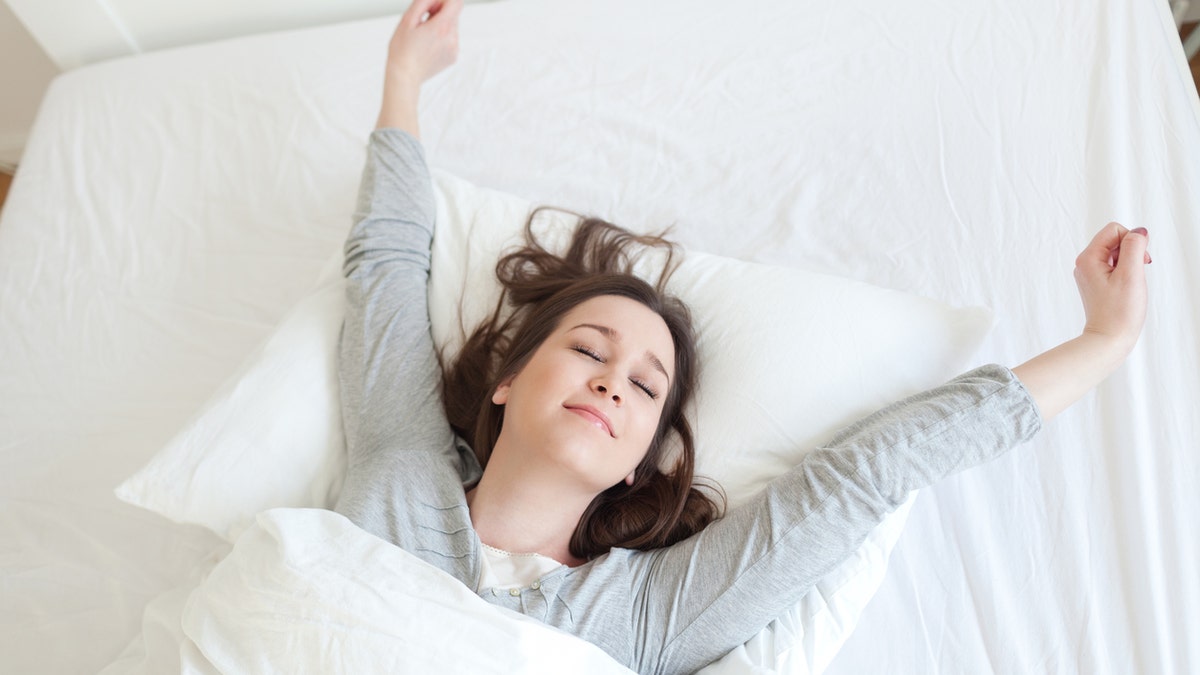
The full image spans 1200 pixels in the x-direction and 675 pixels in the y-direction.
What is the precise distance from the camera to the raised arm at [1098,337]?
0.98 m

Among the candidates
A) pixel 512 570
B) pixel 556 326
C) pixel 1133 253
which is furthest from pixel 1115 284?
pixel 512 570

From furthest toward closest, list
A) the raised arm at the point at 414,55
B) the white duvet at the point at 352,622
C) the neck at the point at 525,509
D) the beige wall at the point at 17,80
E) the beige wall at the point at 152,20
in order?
the beige wall at the point at 17,80 → the beige wall at the point at 152,20 → the raised arm at the point at 414,55 → the neck at the point at 525,509 → the white duvet at the point at 352,622

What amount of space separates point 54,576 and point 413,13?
3.09 ft

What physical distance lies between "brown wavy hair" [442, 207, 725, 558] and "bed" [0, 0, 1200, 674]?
0.50ft

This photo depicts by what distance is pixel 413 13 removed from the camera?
1.34m

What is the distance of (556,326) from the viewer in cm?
111

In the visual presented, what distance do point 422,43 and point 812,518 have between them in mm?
910

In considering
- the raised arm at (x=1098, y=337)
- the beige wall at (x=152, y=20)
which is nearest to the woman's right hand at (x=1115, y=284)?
the raised arm at (x=1098, y=337)

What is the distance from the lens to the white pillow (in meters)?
1.05

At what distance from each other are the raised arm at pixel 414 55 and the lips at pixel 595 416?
22.1 inches

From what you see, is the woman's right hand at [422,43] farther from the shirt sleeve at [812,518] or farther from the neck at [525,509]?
the shirt sleeve at [812,518]

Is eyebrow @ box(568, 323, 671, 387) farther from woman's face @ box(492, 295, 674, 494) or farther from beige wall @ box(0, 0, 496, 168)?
beige wall @ box(0, 0, 496, 168)

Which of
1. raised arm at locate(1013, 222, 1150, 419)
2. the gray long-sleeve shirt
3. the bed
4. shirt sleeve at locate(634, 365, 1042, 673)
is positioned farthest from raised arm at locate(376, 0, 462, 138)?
raised arm at locate(1013, 222, 1150, 419)

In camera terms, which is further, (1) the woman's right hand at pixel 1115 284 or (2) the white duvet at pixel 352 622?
(1) the woman's right hand at pixel 1115 284
